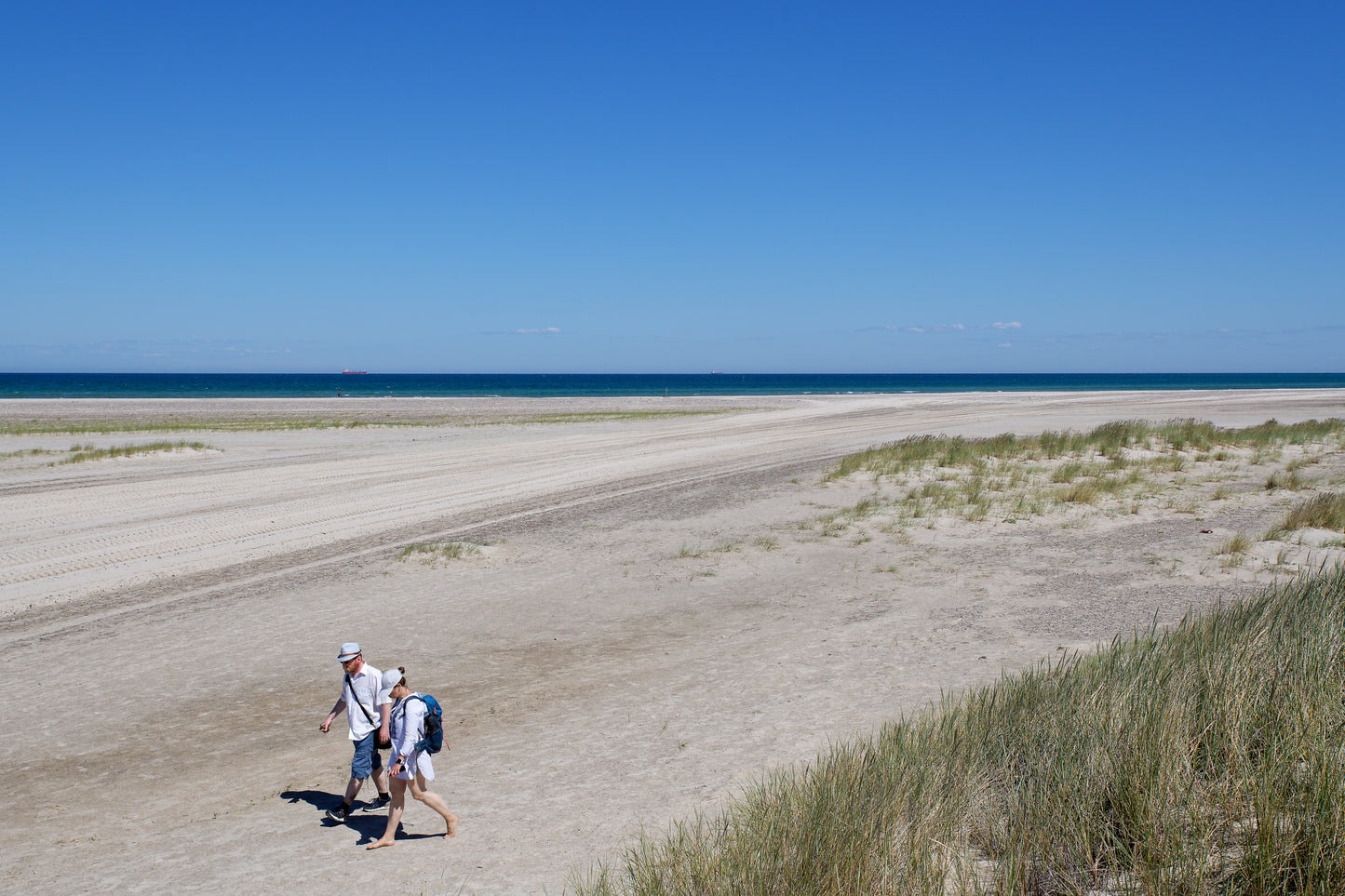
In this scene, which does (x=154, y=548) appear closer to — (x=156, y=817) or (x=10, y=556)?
(x=10, y=556)

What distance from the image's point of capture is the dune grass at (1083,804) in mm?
3699

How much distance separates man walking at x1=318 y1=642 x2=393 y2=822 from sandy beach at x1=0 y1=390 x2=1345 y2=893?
235mm

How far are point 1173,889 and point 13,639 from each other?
11.6 m

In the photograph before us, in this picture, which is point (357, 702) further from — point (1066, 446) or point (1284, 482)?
point (1066, 446)

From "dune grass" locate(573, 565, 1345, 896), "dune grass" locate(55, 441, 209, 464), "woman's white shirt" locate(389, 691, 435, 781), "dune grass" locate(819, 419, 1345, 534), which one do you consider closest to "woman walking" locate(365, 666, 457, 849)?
"woman's white shirt" locate(389, 691, 435, 781)

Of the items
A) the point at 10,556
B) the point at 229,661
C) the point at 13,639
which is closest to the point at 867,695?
the point at 229,661

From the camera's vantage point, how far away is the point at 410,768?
5633mm

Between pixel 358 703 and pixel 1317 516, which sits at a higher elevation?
pixel 1317 516

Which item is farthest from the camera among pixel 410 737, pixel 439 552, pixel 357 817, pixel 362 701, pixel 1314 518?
pixel 1314 518

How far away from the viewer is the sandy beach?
231 inches

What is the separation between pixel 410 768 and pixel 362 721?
812 millimetres

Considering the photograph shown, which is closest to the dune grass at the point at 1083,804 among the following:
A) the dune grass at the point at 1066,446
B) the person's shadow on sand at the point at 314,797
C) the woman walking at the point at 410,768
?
the woman walking at the point at 410,768

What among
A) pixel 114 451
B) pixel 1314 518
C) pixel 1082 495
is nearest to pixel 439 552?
pixel 1082 495

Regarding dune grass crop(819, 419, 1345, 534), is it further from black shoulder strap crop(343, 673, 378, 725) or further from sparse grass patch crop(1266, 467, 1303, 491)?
black shoulder strap crop(343, 673, 378, 725)
